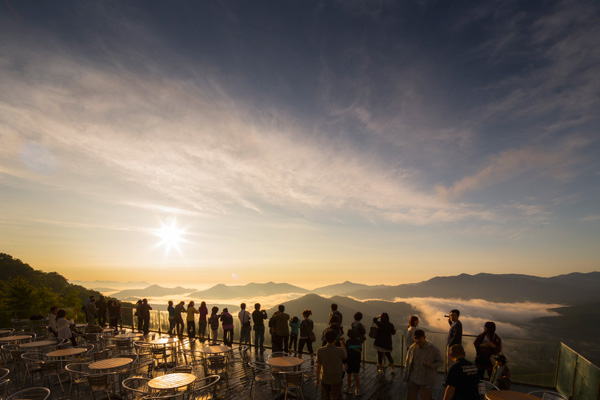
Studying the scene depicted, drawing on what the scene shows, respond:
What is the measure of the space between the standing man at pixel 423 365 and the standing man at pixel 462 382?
40.1 inches

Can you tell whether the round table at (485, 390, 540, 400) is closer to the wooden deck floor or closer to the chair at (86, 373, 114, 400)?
the wooden deck floor

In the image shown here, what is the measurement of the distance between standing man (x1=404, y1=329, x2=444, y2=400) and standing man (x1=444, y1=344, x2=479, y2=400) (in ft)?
3.35

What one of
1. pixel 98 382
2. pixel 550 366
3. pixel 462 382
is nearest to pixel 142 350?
pixel 98 382

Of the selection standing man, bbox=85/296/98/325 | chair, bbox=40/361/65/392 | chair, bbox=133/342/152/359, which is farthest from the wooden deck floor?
standing man, bbox=85/296/98/325

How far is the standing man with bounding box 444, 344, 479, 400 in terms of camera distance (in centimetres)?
419

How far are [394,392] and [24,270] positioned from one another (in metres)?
97.6

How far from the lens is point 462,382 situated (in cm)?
422

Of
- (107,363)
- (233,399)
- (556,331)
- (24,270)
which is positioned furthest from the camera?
(556,331)

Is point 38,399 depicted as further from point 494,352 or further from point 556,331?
point 556,331

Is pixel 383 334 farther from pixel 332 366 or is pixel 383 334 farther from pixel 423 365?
pixel 332 366

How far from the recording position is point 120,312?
16.1 meters

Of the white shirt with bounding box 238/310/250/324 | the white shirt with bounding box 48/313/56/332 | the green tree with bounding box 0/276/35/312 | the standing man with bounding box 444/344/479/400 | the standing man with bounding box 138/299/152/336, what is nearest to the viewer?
the standing man with bounding box 444/344/479/400

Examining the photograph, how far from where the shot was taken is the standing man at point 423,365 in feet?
17.6

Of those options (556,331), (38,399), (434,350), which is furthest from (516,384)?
(556,331)
